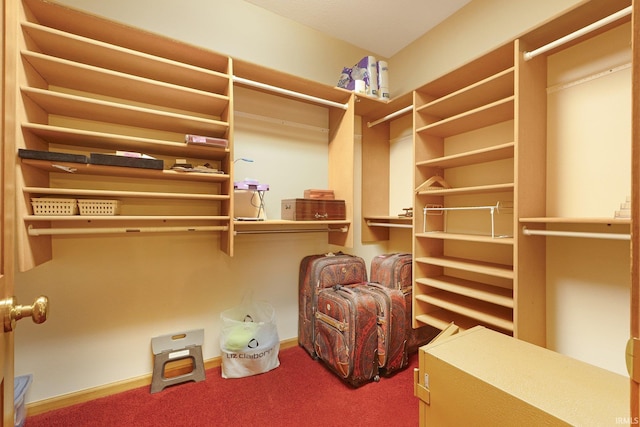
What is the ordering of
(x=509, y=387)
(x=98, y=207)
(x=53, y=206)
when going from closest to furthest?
(x=509, y=387) < (x=53, y=206) < (x=98, y=207)

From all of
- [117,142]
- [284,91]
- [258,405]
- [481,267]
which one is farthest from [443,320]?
[117,142]

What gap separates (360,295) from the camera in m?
1.97

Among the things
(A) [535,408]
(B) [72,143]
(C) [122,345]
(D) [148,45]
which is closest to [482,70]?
(A) [535,408]

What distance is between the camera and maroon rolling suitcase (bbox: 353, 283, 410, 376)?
192 centimetres

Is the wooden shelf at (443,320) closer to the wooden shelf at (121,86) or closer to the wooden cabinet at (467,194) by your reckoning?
the wooden cabinet at (467,194)

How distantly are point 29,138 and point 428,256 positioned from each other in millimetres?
2540

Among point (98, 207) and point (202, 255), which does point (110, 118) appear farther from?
point (202, 255)

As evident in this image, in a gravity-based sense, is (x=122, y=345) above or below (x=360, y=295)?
below

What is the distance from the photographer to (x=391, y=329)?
196 centimetres

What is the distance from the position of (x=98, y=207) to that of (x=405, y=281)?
2.13 m

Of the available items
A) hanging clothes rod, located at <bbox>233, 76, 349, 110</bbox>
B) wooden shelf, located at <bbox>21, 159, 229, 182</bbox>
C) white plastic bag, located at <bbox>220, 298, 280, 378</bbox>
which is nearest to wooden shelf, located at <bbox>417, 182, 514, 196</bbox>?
hanging clothes rod, located at <bbox>233, 76, 349, 110</bbox>

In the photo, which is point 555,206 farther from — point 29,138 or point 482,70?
point 29,138

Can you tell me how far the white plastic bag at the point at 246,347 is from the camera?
1.97 meters

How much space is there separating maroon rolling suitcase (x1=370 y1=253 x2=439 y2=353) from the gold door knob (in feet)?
6.69
